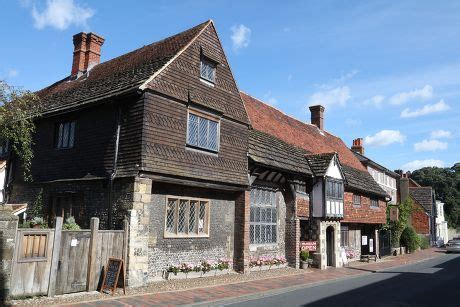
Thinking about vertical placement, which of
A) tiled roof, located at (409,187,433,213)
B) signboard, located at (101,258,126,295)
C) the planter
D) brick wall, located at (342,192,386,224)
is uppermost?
tiled roof, located at (409,187,433,213)

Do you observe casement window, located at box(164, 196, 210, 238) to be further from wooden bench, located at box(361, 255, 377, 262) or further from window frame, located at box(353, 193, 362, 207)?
wooden bench, located at box(361, 255, 377, 262)

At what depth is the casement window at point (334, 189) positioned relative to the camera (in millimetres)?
22391

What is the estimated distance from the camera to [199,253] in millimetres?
15836

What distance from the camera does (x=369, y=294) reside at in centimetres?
1383

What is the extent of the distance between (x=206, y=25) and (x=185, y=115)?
4336mm

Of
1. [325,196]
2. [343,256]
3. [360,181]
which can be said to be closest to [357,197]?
[360,181]

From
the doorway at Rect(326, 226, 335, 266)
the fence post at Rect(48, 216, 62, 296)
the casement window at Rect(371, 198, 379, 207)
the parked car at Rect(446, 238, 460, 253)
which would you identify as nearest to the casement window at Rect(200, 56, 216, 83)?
the fence post at Rect(48, 216, 62, 296)

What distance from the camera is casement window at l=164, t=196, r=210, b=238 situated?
14.8m

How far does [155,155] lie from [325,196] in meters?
11.2

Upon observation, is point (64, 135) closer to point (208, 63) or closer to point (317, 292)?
point (208, 63)

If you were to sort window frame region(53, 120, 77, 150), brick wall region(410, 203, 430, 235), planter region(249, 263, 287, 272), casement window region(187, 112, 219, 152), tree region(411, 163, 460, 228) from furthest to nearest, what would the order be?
1. tree region(411, 163, 460, 228)
2. brick wall region(410, 203, 430, 235)
3. planter region(249, 263, 287, 272)
4. window frame region(53, 120, 77, 150)
5. casement window region(187, 112, 219, 152)

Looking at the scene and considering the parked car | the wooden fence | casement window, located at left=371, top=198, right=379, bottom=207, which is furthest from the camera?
the parked car

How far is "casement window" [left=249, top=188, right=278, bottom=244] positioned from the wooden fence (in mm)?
7146

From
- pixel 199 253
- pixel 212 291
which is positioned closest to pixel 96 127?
pixel 199 253
